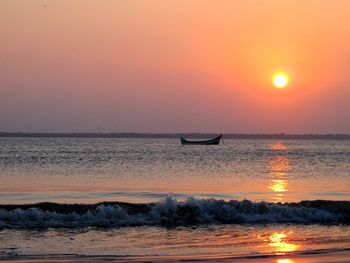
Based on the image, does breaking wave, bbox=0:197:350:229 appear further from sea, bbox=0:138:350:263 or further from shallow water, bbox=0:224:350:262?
shallow water, bbox=0:224:350:262

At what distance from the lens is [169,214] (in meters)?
24.9

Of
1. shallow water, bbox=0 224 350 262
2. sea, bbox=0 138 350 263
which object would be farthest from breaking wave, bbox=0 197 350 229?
shallow water, bbox=0 224 350 262

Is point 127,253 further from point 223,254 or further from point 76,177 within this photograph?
point 76,177

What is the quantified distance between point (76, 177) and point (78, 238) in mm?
27451

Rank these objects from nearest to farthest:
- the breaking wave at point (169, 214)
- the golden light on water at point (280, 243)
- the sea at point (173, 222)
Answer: the sea at point (173, 222) < the golden light on water at point (280, 243) < the breaking wave at point (169, 214)

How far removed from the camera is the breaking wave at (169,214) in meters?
23.5

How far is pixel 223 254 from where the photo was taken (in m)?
16.7

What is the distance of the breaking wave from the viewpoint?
2355 centimetres

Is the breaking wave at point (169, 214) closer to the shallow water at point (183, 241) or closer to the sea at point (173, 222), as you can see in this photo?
the sea at point (173, 222)

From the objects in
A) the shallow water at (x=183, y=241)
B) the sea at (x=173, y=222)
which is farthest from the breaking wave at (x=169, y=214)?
the shallow water at (x=183, y=241)

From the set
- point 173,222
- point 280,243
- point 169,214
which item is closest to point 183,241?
point 280,243

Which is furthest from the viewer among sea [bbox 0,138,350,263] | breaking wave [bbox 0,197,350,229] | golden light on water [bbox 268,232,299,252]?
breaking wave [bbox 0,197,350,229]

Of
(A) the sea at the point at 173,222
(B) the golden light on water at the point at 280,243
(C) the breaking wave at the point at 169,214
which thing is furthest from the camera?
(C) the breaking wave at the point at 169,214

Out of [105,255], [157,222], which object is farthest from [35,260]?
[157,222]
